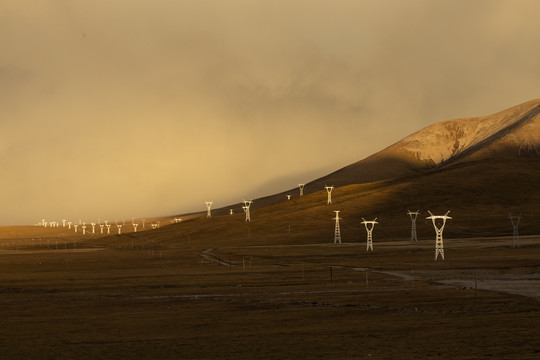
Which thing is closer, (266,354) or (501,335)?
(266,354)

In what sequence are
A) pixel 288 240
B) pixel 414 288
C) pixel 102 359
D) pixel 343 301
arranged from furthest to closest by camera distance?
pixel 288 240 < pixel 414 288 < pixel 343 301 < pixel 102 359

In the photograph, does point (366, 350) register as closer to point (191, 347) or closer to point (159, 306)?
point (191, 347)

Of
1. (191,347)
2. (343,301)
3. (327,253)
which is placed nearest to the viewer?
(191,347)

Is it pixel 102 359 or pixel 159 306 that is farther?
pixel 159 306

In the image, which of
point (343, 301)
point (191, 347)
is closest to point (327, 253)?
point (343, 301)

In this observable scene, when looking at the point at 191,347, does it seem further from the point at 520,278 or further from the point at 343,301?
the point at 520,278

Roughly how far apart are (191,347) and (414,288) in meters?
26.4

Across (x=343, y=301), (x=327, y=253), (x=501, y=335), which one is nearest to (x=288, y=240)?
(x=327, y=253)

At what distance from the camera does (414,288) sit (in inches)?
2061

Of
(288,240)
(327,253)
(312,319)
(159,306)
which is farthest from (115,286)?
(288,240)

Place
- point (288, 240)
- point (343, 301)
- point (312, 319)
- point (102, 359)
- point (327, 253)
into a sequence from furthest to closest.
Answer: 1. point (288, 240)
2. point (327, 253)
3. point (343, 301)
4. point (312, 319)
5. point (102, 359)

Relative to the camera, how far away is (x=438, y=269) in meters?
74.8

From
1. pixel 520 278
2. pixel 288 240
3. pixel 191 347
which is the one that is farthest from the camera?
pixel 288 240

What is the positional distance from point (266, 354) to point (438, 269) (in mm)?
50463
